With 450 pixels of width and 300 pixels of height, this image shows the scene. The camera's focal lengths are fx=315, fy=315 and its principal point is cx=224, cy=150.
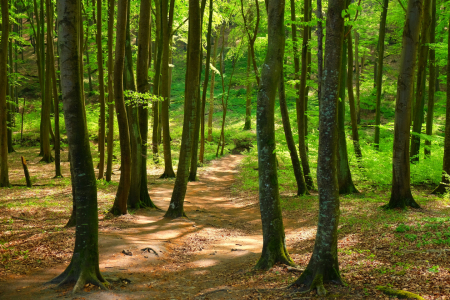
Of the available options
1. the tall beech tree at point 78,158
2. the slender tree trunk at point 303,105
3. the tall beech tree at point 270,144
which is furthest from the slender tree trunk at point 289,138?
the tall beech tree at point 78,158

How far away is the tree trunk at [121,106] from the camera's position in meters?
8.66

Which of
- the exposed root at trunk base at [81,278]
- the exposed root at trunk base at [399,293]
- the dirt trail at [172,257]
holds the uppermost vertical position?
the exposed root at trunk base at [399,293]

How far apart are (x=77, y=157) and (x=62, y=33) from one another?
1801mm

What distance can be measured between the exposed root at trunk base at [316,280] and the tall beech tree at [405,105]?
540 cm

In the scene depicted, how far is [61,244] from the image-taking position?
6625 millimetres

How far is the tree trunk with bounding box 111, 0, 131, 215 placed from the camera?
866 cm

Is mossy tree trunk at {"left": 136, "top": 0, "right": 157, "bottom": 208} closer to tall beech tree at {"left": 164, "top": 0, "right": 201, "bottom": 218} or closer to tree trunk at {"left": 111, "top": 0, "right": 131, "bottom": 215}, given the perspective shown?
tree trunk at {"left": 111, "top": 0, "right": 131, "bottom": 215}

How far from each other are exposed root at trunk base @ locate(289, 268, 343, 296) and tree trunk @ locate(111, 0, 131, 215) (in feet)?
A: 20.5

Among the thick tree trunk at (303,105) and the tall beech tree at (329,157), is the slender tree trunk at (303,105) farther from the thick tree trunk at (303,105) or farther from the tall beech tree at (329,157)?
the tall beech tree at (329,157)

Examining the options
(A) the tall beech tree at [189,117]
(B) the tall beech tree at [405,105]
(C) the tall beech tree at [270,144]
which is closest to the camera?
(C) the tall beech tree at [270,144]

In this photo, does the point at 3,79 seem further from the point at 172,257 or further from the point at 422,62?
the point at 422,62

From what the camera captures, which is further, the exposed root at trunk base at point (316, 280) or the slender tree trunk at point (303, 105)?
the slender tree trunk at point (303, 105)

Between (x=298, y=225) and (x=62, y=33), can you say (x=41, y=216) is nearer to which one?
(x=62, y=33)

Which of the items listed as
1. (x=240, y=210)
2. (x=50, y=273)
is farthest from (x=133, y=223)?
(x=240, y=210)
